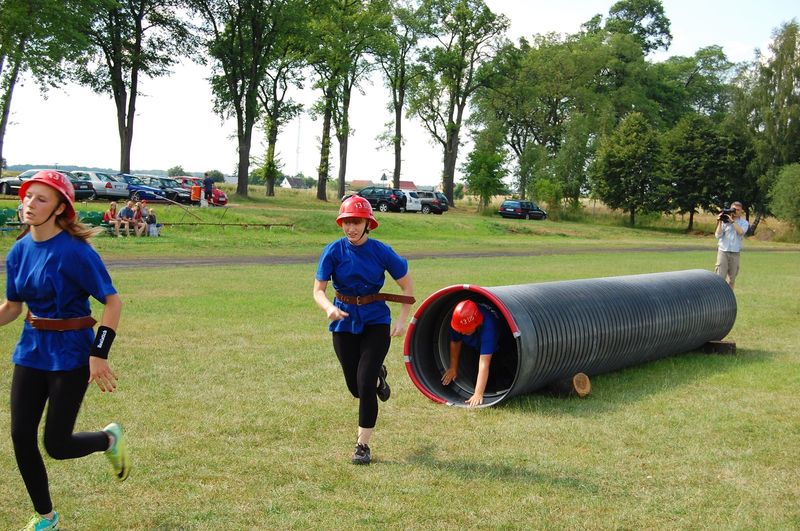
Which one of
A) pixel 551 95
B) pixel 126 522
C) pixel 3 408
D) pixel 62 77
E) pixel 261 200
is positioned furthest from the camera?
pixel 551 95

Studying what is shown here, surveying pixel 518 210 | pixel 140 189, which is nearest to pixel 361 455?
pixel 140 189

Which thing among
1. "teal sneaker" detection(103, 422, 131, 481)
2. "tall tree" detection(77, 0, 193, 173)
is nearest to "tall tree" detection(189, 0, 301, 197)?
"tall tree" detection(77, 0, 193, 173)

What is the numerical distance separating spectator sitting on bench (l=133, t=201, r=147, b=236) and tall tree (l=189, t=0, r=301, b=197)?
959 inches

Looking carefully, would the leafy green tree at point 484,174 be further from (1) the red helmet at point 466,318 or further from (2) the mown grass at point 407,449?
(1) the red helmet at point 466,318

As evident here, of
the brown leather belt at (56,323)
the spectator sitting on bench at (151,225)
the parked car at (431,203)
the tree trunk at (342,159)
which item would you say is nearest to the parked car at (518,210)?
the parked car at (431,203)

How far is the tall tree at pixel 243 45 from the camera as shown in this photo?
5288 centimetres

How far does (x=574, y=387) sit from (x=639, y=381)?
1379 millimetres

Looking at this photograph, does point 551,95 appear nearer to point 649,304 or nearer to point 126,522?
point 649,304

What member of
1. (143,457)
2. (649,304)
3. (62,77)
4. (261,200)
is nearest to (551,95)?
(261,200)

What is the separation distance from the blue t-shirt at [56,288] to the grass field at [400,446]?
107 centimetres

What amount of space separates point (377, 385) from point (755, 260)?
105 feet

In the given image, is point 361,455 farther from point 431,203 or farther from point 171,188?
point 431,203

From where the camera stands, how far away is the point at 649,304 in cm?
1048

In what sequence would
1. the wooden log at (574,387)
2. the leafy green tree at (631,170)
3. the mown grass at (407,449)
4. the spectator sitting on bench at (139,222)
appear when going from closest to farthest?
the mown grass at (407,449) < the wooden log at (574,387) < the spectator sitting on bench at (139,222) < the leafy green tree at (631,170)
